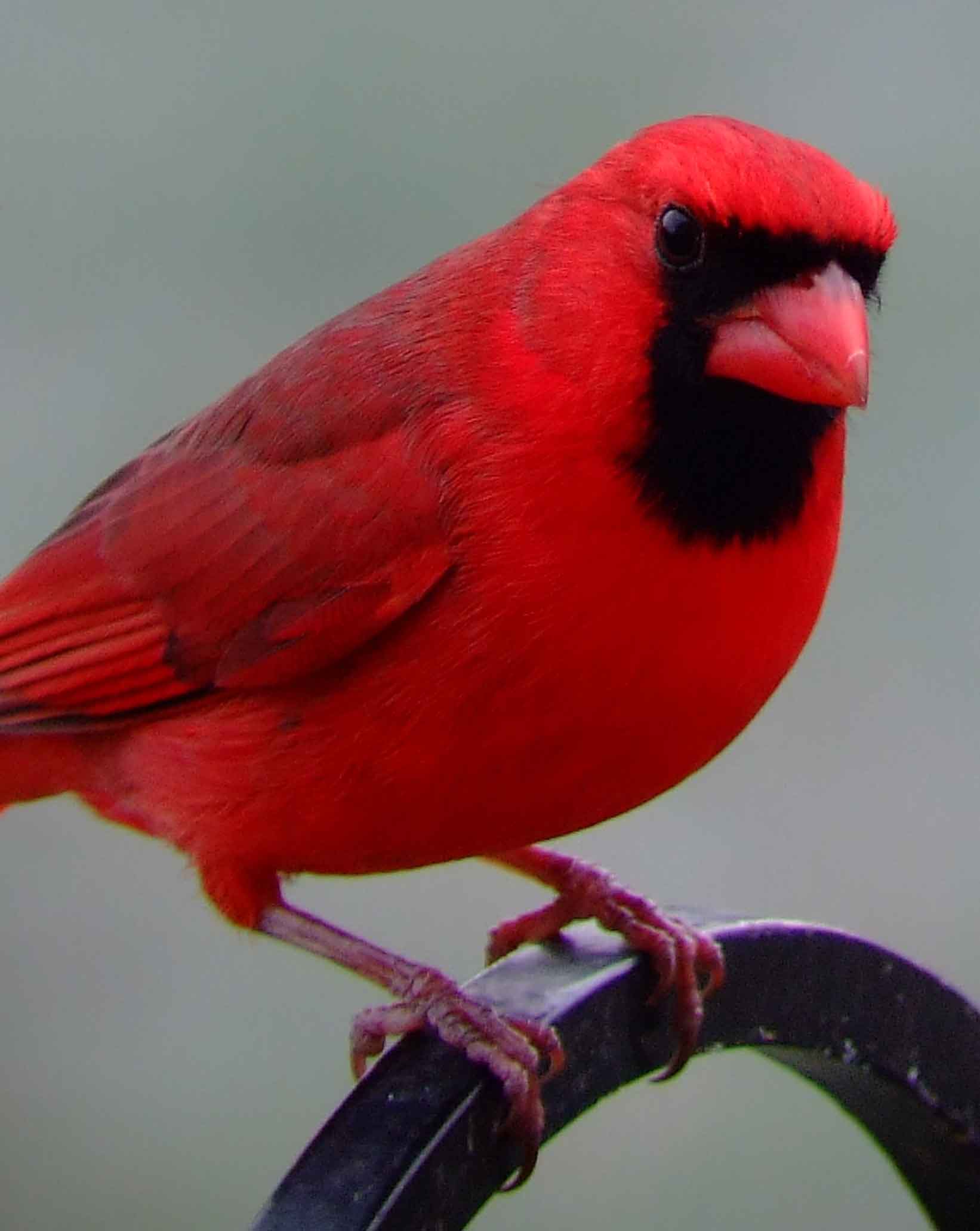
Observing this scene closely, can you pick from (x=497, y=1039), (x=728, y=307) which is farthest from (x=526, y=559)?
(x=497, y=1039)

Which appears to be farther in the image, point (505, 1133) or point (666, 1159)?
point (666, 1159)

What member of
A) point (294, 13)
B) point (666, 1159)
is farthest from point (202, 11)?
point (666, 1159)

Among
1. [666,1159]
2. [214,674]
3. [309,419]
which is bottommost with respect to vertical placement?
[666,1159]

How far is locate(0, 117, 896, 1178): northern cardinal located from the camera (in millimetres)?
2148

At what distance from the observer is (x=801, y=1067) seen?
2328 mm

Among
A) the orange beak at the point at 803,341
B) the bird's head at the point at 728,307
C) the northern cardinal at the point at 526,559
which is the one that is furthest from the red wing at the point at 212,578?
the orange beak at the point at 803,341

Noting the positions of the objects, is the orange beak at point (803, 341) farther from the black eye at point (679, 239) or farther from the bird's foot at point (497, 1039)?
the bird's foot at point (497, 1039)

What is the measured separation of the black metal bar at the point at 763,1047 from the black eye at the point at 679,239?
26.0 inches

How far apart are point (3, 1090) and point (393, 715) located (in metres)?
1.91

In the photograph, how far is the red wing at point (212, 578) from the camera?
238cm

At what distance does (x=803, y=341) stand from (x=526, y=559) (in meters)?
0.36

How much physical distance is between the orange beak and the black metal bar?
0.54 meters

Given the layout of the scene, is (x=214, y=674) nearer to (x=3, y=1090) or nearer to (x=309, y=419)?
(x=309, y=419)

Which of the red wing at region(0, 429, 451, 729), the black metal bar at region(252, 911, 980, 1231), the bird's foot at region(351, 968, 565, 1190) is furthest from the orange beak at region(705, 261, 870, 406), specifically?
the bird's foot at region(351, 968, 565, 1190)
